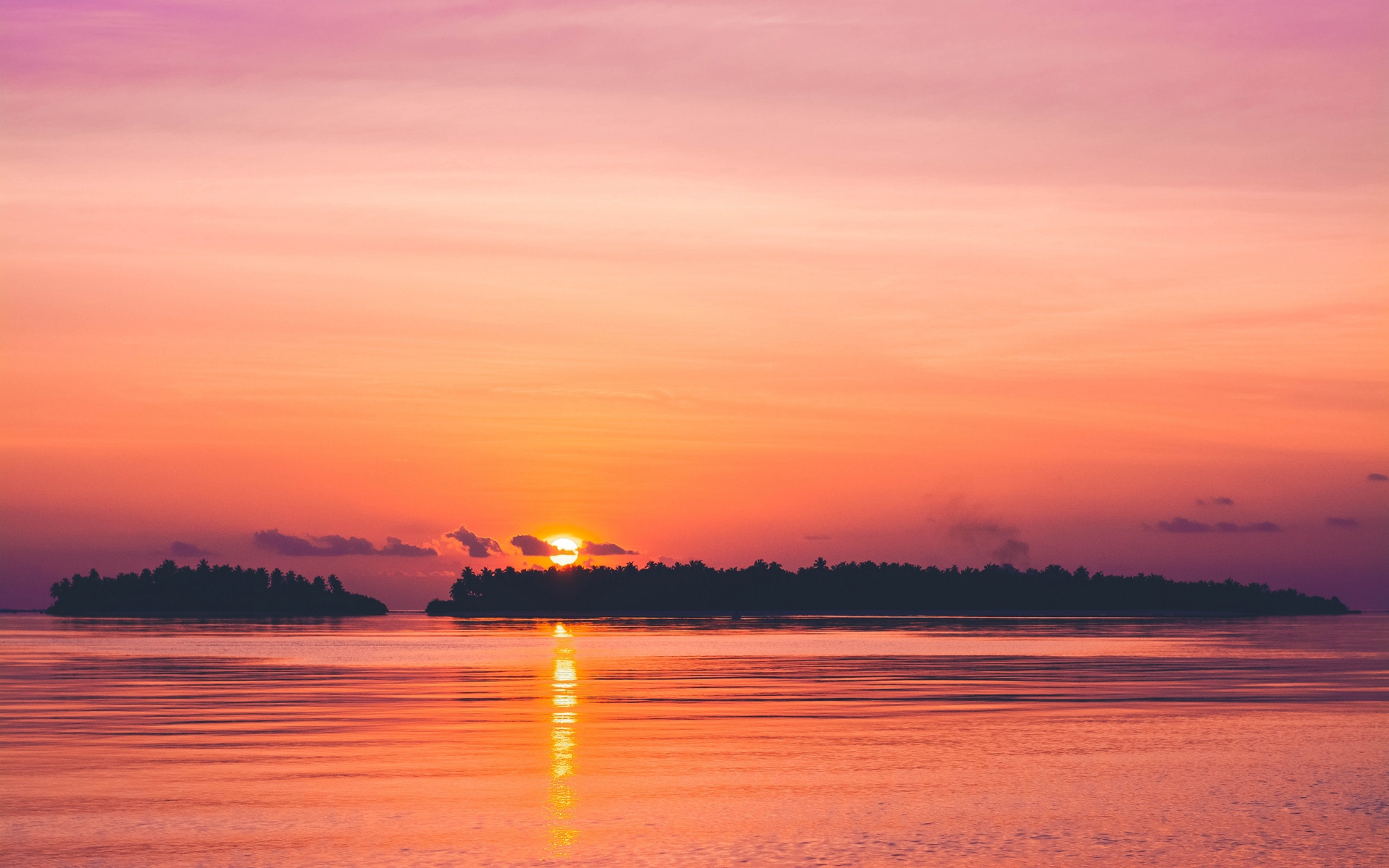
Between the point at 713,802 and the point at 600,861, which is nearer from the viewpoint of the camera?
the point at 600,861

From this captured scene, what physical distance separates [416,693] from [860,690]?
15.8 meters

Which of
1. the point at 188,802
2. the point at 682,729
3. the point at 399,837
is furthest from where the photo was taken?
the point at 682,729

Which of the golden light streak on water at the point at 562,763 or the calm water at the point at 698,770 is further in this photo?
the golden light streak on water at the point at 562,763

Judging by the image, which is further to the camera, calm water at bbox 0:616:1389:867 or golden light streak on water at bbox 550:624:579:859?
golden light streak on water at bbox 550:624:579:859

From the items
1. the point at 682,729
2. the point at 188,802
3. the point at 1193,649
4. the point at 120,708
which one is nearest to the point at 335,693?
the point at 120,708

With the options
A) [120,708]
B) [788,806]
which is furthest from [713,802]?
[120,708]

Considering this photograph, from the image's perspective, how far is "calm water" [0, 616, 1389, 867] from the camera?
885 inches

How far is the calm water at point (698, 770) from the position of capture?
2247 centimetres

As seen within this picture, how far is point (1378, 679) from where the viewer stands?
191ft

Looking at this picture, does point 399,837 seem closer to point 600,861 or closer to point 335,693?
point 600,861

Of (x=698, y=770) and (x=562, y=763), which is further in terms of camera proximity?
(x=562, y=763)

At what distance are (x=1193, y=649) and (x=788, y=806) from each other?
74.6m

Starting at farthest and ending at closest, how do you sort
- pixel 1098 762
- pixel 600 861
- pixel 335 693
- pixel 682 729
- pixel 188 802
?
pixel 335 693 → pixel 682 729 → pixel 1098 762 → pixel 188 802 → pixel 600 861

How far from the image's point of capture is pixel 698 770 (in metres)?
30.0
